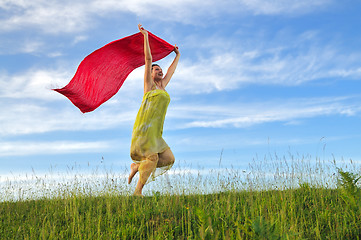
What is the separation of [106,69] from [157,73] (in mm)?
1476

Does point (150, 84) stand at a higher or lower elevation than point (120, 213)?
higher

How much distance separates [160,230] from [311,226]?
7.45 ft

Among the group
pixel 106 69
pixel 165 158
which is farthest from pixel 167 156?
pixel 106 69

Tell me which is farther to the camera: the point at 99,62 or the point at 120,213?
the point at 99,62

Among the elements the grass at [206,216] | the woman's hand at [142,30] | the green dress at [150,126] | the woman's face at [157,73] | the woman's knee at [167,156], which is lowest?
the grass at [206,216]

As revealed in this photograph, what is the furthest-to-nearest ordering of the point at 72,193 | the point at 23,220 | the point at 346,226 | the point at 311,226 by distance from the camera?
the point at 72,193
the point at 23,220
the point at 311,226
the point at 346,226

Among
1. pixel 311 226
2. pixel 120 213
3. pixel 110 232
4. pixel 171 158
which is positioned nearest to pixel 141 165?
pixel 171 158

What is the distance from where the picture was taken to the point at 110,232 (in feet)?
14.9

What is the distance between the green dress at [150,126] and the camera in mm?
6887

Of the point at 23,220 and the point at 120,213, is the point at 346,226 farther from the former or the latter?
the point at 23,220

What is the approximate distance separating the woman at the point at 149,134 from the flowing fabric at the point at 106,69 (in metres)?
0.85

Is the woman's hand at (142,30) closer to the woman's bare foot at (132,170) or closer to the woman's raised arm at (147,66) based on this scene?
the woman's raised arm at (147,66)

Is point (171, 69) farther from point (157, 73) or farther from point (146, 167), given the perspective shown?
point (146, 167)

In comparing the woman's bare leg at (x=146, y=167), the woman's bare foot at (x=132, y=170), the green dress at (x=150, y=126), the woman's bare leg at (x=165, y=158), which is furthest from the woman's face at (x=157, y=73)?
the woman's bare foot at (x=132, y=170)
